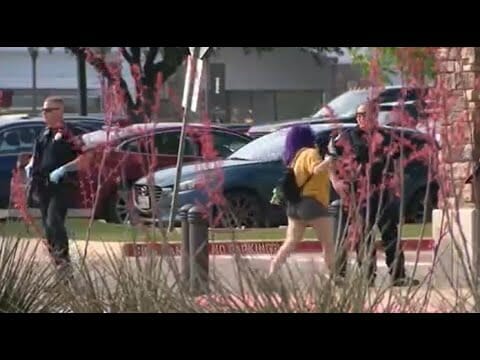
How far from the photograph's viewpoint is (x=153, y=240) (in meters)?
7.11

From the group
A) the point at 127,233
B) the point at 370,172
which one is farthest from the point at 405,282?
the point at 127,233

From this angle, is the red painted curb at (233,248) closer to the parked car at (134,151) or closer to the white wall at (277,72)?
the parked car at (134,151)

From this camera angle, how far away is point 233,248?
668cm

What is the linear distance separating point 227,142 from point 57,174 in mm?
7330

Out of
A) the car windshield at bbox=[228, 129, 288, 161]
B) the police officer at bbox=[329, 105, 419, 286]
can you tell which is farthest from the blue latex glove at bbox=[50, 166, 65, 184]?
the car windshield at bbox=[228, 129, 288, 161]

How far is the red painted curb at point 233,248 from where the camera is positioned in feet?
22.7

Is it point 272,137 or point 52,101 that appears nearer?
point 52,101

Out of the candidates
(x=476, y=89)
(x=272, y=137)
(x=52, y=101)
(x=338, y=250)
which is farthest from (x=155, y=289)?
(x=272, y=137)


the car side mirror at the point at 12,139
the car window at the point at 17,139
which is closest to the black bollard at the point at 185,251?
the car window at the point at 17,139

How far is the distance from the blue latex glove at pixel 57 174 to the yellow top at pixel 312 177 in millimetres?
2088

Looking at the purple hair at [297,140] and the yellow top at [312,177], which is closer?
the yellow top at [312,177]

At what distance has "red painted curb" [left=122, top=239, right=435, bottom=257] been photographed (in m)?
6.93
